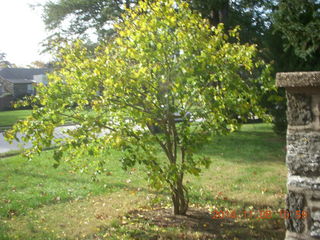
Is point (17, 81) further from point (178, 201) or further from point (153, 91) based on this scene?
point (153, 91)

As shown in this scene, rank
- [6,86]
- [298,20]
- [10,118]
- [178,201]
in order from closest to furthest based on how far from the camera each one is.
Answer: [178,201]
[298,20]
[10,118]
[6,86]

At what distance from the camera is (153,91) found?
173 inches

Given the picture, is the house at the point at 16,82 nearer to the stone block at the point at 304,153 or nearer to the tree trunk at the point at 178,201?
the tree trunk at the point at 178,201

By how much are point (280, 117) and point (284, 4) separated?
3630 millimetres

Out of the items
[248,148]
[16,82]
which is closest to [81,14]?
[248,148]

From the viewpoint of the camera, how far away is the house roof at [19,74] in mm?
50438

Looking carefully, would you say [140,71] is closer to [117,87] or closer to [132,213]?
[117,87]

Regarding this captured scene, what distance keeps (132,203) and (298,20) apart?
5.89 m

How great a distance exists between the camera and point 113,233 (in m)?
4.64

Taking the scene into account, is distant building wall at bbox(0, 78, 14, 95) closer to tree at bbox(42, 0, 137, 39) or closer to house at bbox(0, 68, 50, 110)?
house at bbox(0, 68, 50, 110)

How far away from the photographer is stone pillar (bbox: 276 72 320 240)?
2.69 meters

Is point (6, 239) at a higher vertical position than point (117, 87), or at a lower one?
lower

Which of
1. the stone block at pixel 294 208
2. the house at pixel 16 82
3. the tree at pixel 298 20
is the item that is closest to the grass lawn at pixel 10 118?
the tree at pixel 298 20

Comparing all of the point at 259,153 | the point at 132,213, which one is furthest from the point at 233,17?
the point at 132,213
